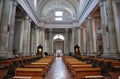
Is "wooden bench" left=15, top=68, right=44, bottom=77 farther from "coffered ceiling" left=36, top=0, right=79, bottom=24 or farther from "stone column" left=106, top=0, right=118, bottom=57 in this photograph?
"coffered ceiling" left=36, top=0, right=79, bottom=24

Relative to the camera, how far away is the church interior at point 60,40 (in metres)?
5.16

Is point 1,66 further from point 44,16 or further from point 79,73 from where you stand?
point 44,16

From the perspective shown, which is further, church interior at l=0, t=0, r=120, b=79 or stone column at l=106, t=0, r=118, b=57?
stone column at l=106, t=0, r=118, b=57

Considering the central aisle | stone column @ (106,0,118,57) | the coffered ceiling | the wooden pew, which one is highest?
the coffered ceiling

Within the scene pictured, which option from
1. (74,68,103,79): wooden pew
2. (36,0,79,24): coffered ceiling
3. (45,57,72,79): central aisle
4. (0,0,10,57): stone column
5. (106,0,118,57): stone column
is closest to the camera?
(74,68,103,79): wooden pew

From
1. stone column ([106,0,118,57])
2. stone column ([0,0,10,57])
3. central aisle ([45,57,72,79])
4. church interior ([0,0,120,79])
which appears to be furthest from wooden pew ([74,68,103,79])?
stone column ([0,0,10,57])

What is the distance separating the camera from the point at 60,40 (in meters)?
42.1

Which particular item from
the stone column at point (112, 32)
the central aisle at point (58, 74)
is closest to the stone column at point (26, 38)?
the central aisle at point (58, 74)

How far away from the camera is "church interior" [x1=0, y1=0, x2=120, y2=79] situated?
516 cm

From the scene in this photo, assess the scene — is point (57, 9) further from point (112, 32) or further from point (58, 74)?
point (58, 74)

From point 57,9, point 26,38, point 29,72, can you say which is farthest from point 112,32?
point 57,9

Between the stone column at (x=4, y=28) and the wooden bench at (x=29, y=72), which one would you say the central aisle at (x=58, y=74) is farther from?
the stone column at (x=4, y=28)

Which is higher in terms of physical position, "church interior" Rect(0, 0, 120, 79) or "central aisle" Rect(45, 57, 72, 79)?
"church interior" Rect(0, 0, 120, 79)

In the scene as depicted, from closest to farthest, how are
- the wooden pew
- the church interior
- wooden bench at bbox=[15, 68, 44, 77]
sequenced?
wooden bench at bbox=[15, 68, 44, 77] → the wooden pew → the church interior
